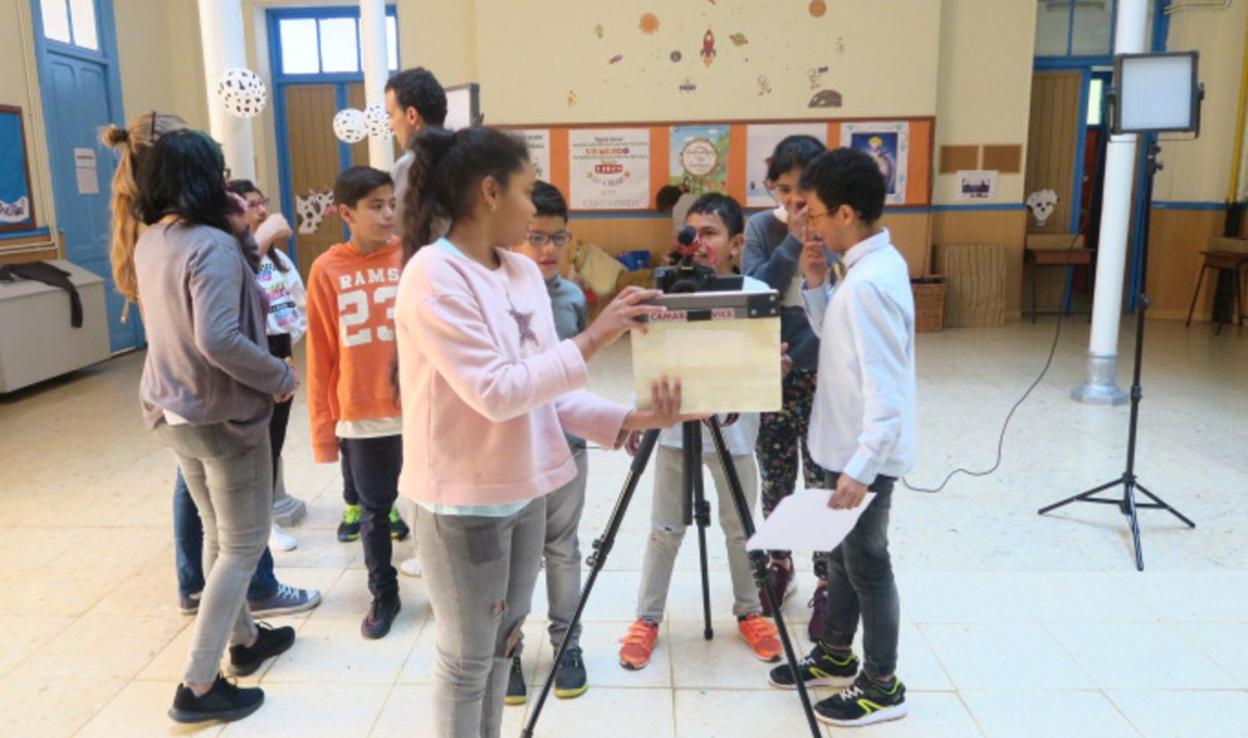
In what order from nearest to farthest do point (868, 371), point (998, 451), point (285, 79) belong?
1. point (868, 371)
2. point (998, 451)
3. point (285, 79)

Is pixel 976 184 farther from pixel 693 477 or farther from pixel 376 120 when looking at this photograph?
pixel 693 477

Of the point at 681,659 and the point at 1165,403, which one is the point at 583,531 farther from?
the point at 1165,403

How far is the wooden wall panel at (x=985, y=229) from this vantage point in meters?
7.91

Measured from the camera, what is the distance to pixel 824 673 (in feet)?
7.41

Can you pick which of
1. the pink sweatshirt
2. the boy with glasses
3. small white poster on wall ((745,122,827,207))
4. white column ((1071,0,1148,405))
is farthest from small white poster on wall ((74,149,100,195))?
white column ((1071,0,1148,405))

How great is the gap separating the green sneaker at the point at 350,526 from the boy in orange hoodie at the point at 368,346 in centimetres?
68

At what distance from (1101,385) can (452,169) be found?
4825mm

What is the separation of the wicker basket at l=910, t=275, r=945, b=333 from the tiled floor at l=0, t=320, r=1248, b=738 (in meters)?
3.20

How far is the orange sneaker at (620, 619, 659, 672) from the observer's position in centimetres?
234

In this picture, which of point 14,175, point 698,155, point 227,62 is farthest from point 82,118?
point 698,155

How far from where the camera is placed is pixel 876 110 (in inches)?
295

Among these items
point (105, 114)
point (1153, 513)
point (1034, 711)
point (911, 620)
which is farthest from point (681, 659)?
point (105, 114)

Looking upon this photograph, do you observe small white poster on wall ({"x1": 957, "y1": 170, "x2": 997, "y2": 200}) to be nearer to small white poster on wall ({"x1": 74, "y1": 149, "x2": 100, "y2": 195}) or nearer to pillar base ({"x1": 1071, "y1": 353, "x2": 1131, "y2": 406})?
pillar base ({"x1": 1071, "y1": 353, "x2": 1131, "y2": 406})

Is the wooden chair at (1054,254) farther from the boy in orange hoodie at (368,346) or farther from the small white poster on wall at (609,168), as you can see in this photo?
the boy in orange hoodie at (368,346)
